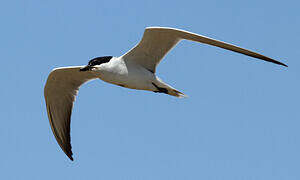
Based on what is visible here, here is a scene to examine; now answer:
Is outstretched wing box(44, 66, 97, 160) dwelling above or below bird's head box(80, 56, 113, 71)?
below

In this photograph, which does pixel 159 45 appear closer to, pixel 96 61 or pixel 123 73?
pixel 123 73

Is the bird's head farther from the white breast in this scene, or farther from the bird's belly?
the bird's belly

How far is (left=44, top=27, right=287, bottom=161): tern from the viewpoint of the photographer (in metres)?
10.1

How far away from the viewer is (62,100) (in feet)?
42.7

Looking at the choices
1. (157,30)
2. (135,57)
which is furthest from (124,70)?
(157,30)

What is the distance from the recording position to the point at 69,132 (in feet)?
42.5

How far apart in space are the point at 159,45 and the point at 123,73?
3.32 ft

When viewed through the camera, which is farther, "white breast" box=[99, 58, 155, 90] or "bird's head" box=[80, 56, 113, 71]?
"bird's head" box=[80, 56, 113, 71]

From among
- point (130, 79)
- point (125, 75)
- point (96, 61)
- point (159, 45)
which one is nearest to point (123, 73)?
point (125, 75)

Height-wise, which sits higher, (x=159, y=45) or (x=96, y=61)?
(x=159, y=45)

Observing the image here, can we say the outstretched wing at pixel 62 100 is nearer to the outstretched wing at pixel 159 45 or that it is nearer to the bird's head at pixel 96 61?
the bird's head at pixel 96 61

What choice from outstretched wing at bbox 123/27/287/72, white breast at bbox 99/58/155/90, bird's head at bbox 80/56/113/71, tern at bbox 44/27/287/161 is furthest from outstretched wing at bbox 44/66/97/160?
outstretched wing at bbox 123/27/287/72

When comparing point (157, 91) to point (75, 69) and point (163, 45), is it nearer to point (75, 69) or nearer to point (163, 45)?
point (163, 45)

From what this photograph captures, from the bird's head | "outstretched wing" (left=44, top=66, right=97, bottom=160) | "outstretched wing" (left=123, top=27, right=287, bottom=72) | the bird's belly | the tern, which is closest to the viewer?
"outstretched wing" (left=123, top=27, right=287, bottom=72)
